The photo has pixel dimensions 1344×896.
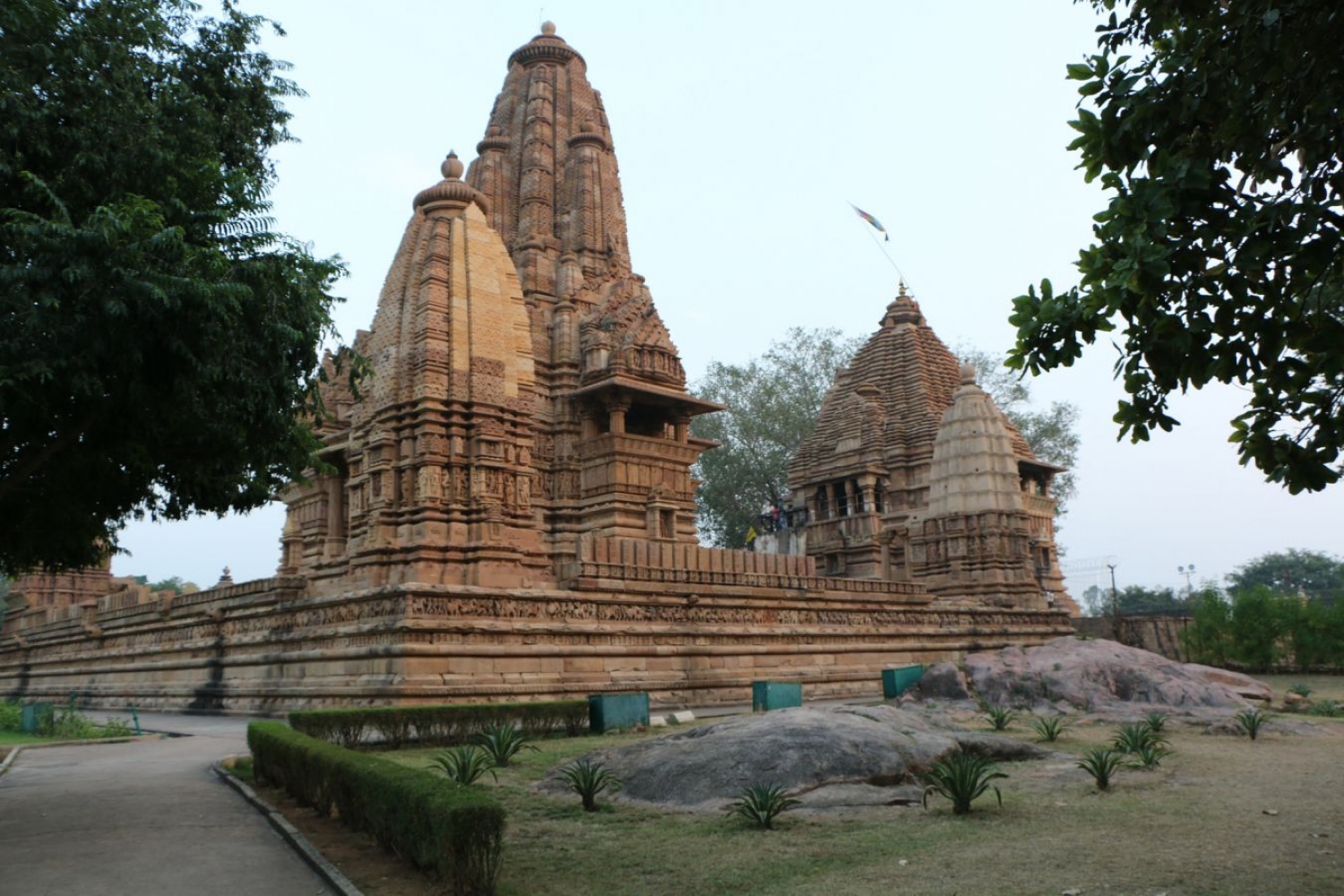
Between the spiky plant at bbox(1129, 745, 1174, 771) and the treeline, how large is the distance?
21.2 m

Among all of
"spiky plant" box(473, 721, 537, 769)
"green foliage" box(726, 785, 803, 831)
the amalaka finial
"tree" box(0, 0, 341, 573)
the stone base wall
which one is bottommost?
"green foliage" box(726, 785, 803, 831)

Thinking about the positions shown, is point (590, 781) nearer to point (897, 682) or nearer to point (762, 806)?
point (762, 806)

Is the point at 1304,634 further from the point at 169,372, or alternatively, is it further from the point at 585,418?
the point at 169,372

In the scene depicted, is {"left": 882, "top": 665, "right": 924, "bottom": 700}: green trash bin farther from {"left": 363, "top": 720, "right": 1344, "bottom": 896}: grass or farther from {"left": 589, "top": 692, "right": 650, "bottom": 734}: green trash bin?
{"left": 363, "top": 720, "right": 1344, "bottom": 896}: grass

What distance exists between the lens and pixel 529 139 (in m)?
33.0

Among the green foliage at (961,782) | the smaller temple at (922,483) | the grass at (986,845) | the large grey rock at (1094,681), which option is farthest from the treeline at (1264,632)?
the green foliage at (961,782)

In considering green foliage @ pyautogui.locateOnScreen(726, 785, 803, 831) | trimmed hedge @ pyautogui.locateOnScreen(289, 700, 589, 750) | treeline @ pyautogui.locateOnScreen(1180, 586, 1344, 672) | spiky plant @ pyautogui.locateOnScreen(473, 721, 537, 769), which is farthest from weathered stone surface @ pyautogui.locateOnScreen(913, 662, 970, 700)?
treeline @ pyautogui.locateOnScreen(1180, 586, 1344, 672)

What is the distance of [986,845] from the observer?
703cm

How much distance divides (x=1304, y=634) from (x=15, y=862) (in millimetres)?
30774

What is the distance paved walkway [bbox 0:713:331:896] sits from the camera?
670 cm

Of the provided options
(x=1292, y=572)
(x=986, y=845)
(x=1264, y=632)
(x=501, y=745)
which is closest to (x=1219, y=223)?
(x=986, y=845)

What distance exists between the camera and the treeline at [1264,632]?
1111 inches

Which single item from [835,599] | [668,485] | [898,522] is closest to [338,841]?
[835,599]

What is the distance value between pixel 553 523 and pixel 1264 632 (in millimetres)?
20342
